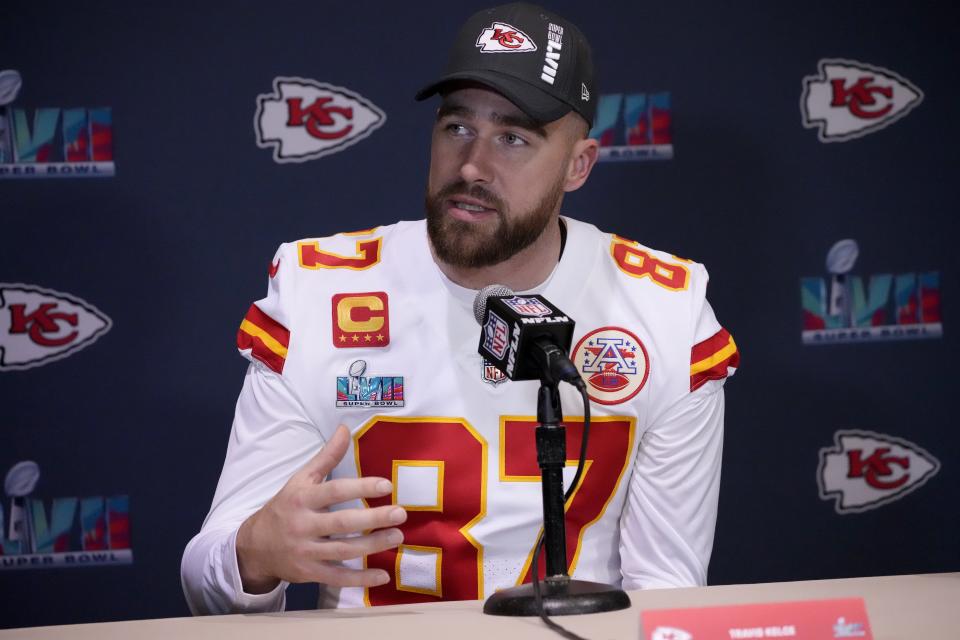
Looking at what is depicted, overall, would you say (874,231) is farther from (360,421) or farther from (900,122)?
(360,421)

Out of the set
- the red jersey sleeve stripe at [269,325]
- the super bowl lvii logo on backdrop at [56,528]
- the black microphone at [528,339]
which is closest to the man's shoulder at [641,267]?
the red jersey sleeve stripe at [269,325]

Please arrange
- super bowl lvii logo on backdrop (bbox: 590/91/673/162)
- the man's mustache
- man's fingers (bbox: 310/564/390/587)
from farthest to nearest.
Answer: super bowl lvii logo on backdrop (bbox: 590/91/673/162) → the man's mustache → man's fingers (bbox: 310/564/390/587)

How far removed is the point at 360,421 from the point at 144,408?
0.83 meters

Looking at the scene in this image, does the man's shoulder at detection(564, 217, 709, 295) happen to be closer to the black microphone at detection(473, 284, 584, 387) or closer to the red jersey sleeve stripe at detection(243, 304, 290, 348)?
the red jersey sleeve stripe at detection(243, 304, 290, 348)

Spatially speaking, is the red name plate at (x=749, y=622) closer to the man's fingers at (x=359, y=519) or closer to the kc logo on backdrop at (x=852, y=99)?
the man's fingers at (x=359, y=519)

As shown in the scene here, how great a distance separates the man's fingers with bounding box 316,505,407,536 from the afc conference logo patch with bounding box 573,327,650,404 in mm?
575

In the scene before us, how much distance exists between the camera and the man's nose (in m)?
1.54

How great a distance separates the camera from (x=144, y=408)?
2238 mm

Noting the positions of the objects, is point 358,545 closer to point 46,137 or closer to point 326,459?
point 326,459

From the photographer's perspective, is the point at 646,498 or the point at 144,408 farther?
the point at 144,408

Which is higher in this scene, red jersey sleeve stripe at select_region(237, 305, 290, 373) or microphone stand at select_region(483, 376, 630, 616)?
red jersey sleeve stripe at select_region(237, 305, 290, 373)

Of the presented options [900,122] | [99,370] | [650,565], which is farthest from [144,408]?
[900,122]

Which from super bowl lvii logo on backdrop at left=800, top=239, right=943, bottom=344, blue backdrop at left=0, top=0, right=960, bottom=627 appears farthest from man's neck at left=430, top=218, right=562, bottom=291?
super bowl lvii logo on backdrop at left=800, top=239, right=943, bottom=344

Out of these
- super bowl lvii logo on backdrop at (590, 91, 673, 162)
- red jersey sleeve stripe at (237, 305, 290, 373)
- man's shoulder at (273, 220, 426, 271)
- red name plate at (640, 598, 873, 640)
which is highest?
super bowl lvii logo on backdrop at (590, 91, 673, 162)
